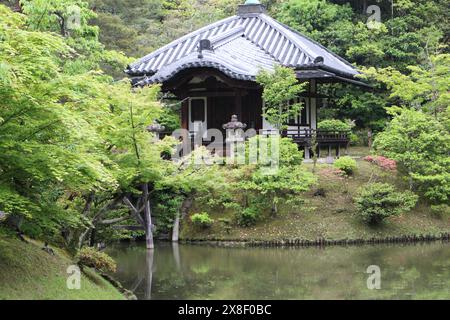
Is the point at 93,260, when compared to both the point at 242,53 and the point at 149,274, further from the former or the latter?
the point at 242,53

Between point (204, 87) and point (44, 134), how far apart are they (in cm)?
1640

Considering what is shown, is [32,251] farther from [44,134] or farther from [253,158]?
[253,158]

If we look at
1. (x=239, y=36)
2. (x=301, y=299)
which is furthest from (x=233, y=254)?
(x=239, y=36)

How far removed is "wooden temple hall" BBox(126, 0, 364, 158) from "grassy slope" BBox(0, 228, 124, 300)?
43.9ft

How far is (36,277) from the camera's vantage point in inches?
482

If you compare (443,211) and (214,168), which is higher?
(214,168)

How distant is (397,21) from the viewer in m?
32.1

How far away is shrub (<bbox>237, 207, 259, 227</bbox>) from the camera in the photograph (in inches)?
887

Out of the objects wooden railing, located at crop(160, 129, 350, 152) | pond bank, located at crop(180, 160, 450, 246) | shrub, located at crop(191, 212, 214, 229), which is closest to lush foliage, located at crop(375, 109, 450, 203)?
pond bank, located at crop(180, 160, 450, 246)

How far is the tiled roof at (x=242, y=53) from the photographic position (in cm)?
2628

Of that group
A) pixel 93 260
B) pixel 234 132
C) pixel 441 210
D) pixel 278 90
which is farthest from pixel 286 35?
pixel 93 260

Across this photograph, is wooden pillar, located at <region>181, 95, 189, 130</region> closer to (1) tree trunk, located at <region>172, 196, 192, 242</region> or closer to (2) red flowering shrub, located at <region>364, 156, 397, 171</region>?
(1) tree trunk, located at <region>172, 196, 192, 242</region>

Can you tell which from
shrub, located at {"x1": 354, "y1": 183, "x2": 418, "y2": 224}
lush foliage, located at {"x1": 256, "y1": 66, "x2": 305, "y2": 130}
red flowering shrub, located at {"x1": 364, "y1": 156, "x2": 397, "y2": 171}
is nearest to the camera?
shrub, located at {"x1": 354, "y1": 183, "x2": 418, "y2": 224}

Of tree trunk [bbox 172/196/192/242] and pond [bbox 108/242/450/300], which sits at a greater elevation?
tree trunk [bbox 172/196/192/242]
